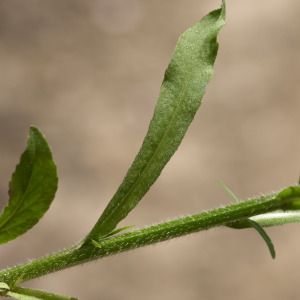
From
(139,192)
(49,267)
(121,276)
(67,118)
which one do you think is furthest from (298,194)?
(67,118)

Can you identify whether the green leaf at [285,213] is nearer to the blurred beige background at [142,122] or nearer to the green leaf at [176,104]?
the green leaf at [176,104]

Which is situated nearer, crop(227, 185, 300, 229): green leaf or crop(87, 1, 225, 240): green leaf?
crop(227, 185, 300, 229): green leaf

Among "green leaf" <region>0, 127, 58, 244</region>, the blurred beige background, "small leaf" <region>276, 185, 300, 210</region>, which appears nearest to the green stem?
"small leaf" <region>276, 185, 300, 210</region>

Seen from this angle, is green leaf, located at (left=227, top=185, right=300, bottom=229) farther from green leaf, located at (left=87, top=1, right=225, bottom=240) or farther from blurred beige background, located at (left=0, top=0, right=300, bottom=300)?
blurred beige background, located at (left=0, top=0, right=300, bottom=300)

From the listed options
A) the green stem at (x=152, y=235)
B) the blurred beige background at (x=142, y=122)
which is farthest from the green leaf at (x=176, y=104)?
the blurred beige background at (x=142, y=122)

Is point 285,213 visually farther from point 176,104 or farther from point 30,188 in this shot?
point 30,188
